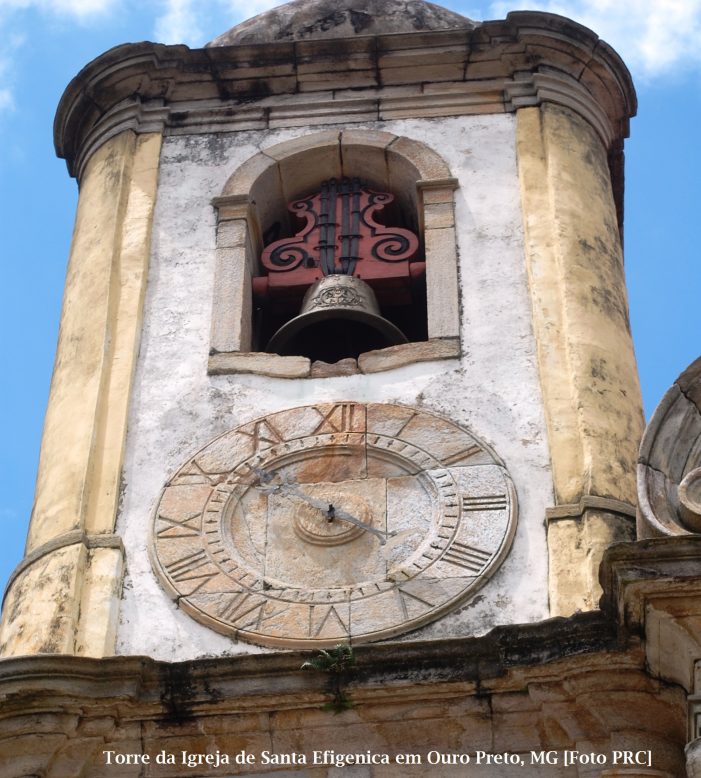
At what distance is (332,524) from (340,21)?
5.52 m

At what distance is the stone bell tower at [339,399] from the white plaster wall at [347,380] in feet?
0.06

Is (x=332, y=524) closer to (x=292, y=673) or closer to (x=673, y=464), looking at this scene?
(x=292, y=673)

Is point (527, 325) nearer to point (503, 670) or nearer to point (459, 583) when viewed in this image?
point (459, 583)

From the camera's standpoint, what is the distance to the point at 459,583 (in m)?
10.6

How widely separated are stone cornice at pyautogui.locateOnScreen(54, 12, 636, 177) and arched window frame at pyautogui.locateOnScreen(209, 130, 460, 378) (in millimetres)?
322

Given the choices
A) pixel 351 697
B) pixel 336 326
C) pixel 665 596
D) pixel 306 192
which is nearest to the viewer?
pixel 665 596

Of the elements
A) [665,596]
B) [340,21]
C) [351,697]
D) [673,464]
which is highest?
[340,21]

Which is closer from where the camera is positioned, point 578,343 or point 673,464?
point 673,464

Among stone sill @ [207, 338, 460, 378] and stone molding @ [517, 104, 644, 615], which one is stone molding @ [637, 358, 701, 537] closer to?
stone molding @ [517, 104, 644, 615]

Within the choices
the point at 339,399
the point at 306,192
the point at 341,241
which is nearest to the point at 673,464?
the point at 339,399

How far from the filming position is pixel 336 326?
13070 mm

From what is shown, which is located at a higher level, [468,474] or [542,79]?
[542,79]

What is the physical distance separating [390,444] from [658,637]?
2.49 metres

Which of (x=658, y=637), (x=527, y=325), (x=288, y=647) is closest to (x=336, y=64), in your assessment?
(x=527, y=325)
